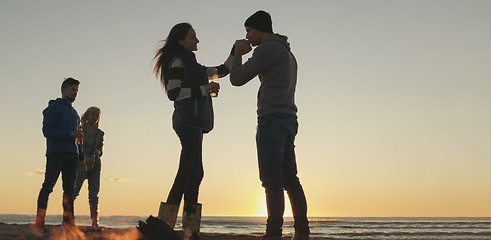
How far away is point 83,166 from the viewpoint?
8422mm

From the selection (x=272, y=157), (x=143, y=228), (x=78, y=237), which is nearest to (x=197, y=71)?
(x=272, y=157)

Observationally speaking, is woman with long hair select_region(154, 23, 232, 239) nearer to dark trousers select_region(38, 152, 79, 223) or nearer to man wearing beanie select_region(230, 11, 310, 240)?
man wearing beanie select_region(230, 11, 310, 240)

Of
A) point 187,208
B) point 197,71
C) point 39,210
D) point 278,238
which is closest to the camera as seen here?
point 278,238

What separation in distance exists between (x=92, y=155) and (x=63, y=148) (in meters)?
2.09

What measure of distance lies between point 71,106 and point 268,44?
3685 millimetres

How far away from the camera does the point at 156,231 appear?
166 inches

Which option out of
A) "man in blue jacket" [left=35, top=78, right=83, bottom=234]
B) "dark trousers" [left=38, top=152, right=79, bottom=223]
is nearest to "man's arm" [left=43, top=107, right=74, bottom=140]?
"man in blue jacket" [left=35, top=78, right=83, bottom=234]

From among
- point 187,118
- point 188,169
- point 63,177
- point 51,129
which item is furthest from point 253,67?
point 63,177

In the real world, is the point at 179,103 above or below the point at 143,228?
above

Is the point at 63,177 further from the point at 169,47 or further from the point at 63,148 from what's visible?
the point at 169,47

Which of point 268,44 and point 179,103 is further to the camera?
point 179,103

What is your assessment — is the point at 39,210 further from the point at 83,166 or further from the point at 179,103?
the point at 179,103

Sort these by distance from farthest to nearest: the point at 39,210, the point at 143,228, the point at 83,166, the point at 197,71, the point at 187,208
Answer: the point at 83,166 < the point at 39,210 < the point at 197,71 < the point at 187,208 < the point at 143,228

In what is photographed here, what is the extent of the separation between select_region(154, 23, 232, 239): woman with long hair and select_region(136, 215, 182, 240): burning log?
62cm
